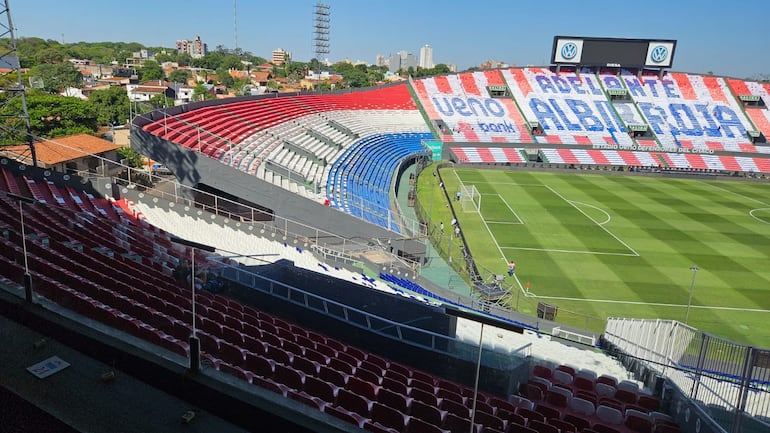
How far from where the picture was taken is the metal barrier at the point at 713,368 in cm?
828

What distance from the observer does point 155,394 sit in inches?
196

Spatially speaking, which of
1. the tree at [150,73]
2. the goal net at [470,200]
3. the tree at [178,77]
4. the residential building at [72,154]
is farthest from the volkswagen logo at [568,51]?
the tree at [178,77]

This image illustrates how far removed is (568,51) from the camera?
6406 cm

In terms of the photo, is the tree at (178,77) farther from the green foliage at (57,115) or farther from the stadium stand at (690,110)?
the stadium stand at (690,110)

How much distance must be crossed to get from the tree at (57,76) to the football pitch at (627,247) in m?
74.3

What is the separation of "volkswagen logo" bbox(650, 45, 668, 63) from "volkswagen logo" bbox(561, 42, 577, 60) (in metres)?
9.25

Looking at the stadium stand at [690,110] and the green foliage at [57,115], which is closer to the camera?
the green foliage at [57,115]

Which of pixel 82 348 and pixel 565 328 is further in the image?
pixel 565 328

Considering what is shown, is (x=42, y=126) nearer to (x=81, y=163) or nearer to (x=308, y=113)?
(x=81, y=163)

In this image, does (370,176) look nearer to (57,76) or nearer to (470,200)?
Answer: (470,200)

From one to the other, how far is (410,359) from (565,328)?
829 centimetres

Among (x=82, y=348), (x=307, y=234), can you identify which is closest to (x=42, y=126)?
(x=307, y=234)

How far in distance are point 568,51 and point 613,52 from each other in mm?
5423

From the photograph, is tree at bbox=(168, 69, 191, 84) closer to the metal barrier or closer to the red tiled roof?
the red tiled roof
